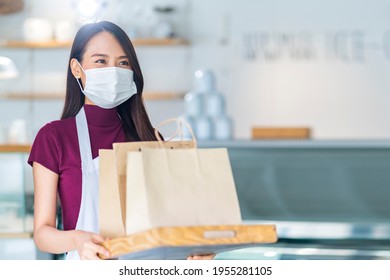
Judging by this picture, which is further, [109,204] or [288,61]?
[288,61]

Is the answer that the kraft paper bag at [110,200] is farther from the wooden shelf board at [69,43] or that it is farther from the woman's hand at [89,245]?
the wooden shelf board at [69,43]

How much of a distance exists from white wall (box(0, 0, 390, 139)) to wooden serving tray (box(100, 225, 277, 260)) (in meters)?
4.57

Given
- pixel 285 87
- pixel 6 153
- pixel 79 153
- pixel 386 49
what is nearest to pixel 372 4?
pixel 386 49

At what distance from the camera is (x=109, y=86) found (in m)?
1.60

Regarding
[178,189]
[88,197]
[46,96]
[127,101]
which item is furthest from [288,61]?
[178,189]

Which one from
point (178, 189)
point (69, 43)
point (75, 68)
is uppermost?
point (69, 43)

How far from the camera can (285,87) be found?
5996 mm

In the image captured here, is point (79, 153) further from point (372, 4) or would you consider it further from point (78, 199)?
point (372, 4)

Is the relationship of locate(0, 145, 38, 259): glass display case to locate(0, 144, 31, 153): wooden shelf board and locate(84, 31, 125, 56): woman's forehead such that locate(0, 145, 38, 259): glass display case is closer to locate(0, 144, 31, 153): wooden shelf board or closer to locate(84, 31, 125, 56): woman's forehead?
locate(0, 144, 31, 153): wooden shelf board

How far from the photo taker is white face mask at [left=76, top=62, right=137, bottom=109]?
1.61m

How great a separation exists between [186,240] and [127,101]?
1.56 ft

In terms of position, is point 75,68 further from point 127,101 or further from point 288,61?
point 288,61
